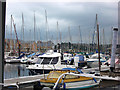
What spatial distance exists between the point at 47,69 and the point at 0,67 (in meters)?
12.1

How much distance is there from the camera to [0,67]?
21.0 feet

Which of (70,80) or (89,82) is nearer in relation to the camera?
(70,80)

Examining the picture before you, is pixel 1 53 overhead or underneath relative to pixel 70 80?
overhead

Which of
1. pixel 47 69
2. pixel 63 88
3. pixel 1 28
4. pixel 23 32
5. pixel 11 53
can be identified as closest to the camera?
pixel 1 28

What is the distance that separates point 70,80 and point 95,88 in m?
1.71

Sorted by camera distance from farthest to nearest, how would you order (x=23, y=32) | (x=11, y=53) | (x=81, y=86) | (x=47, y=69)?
(x=11, y=53) → (x=23, y=32) → (x=47, y=69) → (x=81, y=86)

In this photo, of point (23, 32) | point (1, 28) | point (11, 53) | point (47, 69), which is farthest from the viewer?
point (11, 53)

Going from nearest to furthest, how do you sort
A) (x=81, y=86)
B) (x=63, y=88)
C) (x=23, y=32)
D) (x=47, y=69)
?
(x=63, y=88) → (x=81, y=86) → (x=47, y=69) → (x=23, y=32)

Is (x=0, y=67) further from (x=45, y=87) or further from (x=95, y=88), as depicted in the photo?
(x=95, y=88)

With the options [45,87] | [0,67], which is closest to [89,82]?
[45,87]

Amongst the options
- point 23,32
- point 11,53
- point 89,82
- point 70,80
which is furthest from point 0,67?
point 11,53

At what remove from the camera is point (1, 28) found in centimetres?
638

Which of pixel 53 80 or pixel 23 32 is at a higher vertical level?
pixel 23 32

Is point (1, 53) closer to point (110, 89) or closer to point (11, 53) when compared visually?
point (110, 89)
